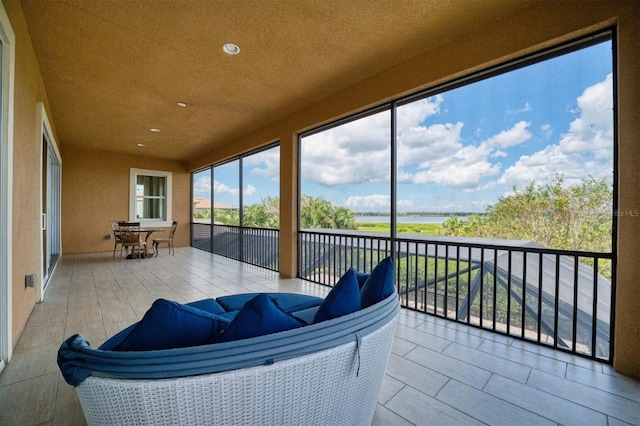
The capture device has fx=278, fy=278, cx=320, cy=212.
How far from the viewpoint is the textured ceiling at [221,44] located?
2146 millimetres

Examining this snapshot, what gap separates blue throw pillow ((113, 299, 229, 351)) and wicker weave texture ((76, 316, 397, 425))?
10 cm

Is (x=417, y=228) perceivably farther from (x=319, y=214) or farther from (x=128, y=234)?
(x=128, y=234)

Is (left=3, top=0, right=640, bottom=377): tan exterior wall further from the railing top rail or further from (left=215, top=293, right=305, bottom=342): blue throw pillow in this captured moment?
(left=215, top=293, right=305, bottom=342): blue throw pillow

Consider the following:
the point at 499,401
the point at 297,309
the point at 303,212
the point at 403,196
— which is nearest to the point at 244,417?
the point at 297,309

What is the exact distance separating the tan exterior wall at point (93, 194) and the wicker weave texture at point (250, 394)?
7.91 metres

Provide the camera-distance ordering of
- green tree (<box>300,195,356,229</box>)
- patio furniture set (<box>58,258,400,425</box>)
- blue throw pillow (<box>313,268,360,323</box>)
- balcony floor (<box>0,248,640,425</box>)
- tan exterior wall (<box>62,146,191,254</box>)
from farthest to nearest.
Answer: tan exterior wall (<box>62,146,191,254</box>) → green tree (<box>300,195,356,229</box>) → balcony floor (<box>0,248,640,425</box>) → blue throw pillow (<box>313,268,360,323</box>) → patio furniture set (<box>58,258,400,425</box>)

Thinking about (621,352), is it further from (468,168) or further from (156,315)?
(156,315)

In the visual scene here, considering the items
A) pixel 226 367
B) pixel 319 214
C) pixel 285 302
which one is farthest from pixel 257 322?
pixel 319 214

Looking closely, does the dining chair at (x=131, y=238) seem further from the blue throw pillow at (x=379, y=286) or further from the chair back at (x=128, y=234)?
the blue throw pillow at (x=379, y=286)

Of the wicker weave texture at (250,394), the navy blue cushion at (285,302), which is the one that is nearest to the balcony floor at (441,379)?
the wicker weave texture at (250,394)

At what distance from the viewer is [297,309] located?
190 cm

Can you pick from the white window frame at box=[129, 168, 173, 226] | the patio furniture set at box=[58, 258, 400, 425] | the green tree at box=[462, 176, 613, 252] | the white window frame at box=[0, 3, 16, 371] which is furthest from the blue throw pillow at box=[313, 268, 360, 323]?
the white window frame at box=[129, 168, 173, 226]

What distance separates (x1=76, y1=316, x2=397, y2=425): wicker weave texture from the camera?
760 mm

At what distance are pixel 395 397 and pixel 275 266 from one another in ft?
12.3
